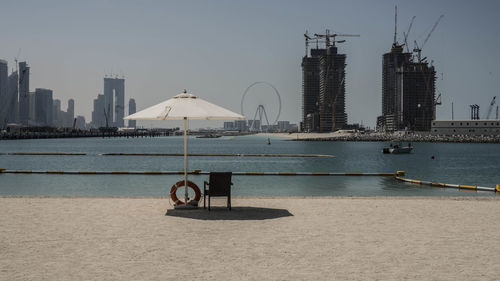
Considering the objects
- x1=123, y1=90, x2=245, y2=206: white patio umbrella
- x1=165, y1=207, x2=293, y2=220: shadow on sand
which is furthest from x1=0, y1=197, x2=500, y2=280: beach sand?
x1=123, y1=90, x2=245, y2=206: white patio umbrella

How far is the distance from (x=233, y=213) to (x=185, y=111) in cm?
307

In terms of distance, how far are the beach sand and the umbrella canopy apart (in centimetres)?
261

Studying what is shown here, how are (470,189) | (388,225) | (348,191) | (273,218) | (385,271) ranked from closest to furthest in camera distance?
(385,271) < (388,225) < (273,218) < (470,189) < (348,191)

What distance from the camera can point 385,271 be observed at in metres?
6.86

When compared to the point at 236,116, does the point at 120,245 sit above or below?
below

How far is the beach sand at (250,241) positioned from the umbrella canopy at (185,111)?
2611 mm

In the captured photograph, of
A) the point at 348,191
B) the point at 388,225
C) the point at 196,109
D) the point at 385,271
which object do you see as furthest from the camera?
the point at 348,191

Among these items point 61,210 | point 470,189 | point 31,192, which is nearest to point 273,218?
point 61,210

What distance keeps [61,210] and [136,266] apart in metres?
6.80

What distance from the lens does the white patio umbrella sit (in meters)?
12.4

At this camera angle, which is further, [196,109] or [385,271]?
[196,109]

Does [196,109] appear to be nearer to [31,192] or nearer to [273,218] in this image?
[273,218]

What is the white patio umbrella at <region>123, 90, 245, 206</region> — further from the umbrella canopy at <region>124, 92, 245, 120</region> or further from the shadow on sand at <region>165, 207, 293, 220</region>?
the shadow on sand at <region>165, 207, 293, 220</region>

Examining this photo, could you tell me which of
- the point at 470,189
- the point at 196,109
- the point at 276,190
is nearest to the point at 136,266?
the point at 196,109
